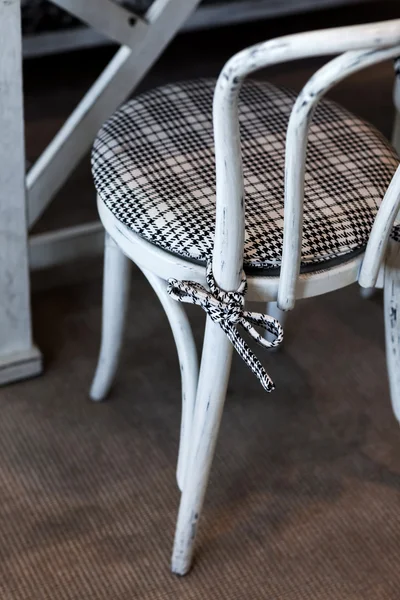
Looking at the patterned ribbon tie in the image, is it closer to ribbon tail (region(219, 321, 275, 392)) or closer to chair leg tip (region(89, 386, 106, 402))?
ribbon tail (region(219, 321, 275, 392))

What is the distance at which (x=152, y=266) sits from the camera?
0.90 meters

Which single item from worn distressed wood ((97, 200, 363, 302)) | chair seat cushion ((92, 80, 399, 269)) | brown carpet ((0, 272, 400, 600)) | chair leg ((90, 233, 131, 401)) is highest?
chair seat cushion ((92, 80, 399, 269))

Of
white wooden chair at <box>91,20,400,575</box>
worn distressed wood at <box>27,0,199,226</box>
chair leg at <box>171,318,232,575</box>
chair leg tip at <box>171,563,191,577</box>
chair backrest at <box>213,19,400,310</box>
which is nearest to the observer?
chair backrest at <box>213,19,400,310</box>

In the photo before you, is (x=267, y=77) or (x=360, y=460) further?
(x=267, y=77)

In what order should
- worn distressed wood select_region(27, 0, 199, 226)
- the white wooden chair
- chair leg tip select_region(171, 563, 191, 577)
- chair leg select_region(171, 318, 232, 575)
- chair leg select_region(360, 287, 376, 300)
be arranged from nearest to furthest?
the white wooden chair < chair leg select_region(171, 318, 232, 575) < chair leg tip select_region(171, 563, 191, 577) < worn distressed wood select_region(27, 0, 199, 226) < chair leg select_region(360, 287, 376, 300)

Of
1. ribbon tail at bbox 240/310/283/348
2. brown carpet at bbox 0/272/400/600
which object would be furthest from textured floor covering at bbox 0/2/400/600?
ribbon tail at bbox 240/310/283/348

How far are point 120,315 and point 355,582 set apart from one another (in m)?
0.45

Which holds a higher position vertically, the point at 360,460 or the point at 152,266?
the point at 152,266

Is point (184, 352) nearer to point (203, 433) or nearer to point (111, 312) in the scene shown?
point (203, 433)

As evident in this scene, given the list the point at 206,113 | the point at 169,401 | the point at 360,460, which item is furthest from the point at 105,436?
the point at 206,113

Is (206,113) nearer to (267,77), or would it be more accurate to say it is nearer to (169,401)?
(169,401)

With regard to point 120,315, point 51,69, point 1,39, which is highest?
point 1,39

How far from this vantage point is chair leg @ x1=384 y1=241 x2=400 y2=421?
0.93 meters

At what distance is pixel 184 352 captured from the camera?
95cm
